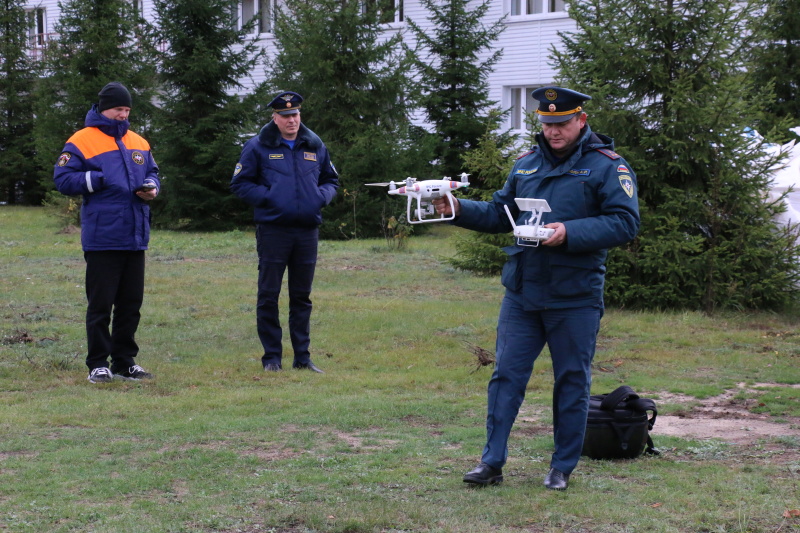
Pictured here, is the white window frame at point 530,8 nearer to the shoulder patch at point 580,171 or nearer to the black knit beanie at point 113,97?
the black knit beanie at point 113,97

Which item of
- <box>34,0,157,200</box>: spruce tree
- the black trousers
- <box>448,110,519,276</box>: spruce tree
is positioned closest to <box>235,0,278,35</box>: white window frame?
<box>34,0,157,200</box>: spruce tree

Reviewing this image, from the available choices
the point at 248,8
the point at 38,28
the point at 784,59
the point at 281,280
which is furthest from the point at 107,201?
the point at 38,28

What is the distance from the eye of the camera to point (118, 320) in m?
7.87

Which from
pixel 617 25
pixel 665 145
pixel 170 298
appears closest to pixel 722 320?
pixel 665 145

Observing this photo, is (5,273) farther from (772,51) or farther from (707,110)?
(772,51)

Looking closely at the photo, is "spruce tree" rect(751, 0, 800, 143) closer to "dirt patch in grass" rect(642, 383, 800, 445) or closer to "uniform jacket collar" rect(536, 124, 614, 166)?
"dirt patch in grass" rect(642, 383, 800, 445)

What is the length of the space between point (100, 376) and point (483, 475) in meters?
3.91

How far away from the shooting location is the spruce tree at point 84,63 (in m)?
25.1

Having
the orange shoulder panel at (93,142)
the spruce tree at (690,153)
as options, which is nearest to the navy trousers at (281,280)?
the orange shoulder panel at (93,142)

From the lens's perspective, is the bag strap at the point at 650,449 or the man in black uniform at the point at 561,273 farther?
the bag strap at the point at 650,449

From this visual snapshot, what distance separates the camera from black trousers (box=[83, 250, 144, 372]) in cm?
760

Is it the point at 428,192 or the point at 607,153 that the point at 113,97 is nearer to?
the point at 428,192

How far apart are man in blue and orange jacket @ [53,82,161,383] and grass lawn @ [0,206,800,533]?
68 cm

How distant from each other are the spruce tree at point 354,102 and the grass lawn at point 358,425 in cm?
744
